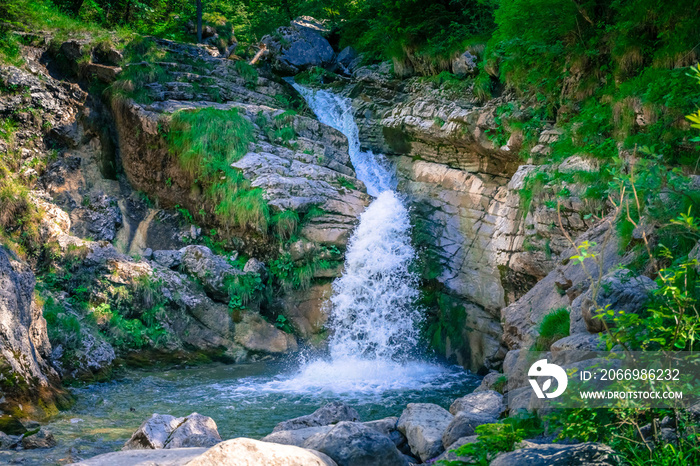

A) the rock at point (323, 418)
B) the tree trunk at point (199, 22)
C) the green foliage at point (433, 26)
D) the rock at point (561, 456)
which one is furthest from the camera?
the tree trunk at point (199, 22)

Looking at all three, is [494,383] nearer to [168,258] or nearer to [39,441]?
[39,441]

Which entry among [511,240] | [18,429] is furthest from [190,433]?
[511,240]

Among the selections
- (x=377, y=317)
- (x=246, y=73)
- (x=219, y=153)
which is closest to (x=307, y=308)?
(x=377, y=317)

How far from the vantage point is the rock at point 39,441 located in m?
5.98

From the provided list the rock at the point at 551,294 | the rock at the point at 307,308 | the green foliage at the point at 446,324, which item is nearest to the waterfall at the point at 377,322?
the rock at the point at 307,308

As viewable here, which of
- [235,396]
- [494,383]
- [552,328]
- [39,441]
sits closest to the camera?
[39,441]

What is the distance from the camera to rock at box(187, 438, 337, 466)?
379 cm

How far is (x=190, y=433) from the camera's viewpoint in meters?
5.86

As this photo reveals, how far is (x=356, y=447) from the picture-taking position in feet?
15.5

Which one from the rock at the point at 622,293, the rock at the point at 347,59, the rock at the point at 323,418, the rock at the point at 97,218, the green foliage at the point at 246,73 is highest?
the rock at the point at 347,59

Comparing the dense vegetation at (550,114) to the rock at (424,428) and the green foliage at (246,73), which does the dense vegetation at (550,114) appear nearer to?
the green foliage at (246,73)

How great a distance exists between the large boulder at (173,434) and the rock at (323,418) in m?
0.91

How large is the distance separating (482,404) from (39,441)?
535 cm

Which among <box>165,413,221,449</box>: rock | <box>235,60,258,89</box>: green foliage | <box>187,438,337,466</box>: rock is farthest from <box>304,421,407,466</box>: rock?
<box>235,60,258,89</box>: green foliage
